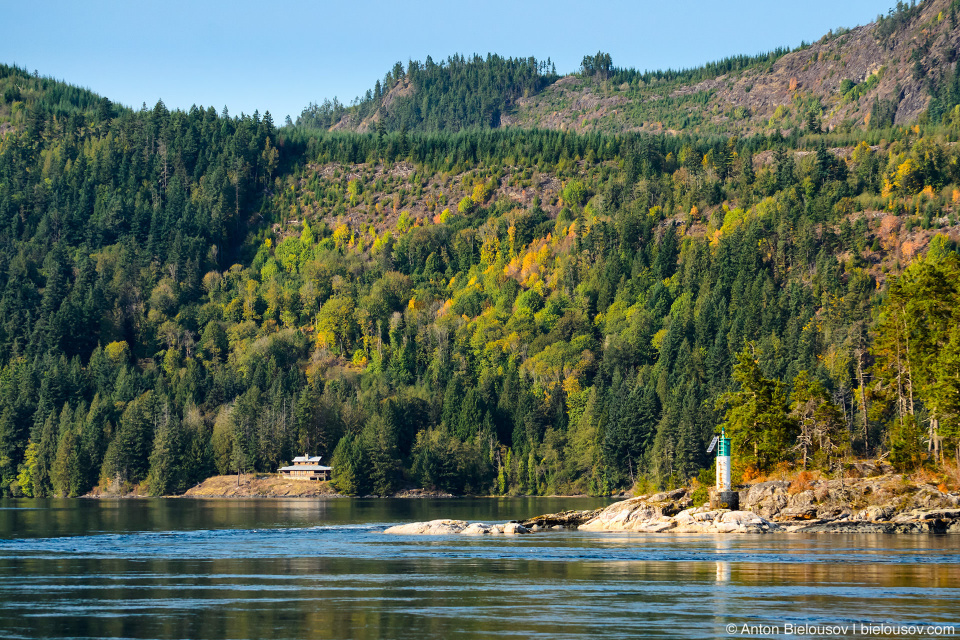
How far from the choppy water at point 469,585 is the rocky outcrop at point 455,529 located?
505 centimetres

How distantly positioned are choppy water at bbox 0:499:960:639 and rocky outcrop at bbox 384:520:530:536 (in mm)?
5049

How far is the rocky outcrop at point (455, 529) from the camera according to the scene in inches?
4104

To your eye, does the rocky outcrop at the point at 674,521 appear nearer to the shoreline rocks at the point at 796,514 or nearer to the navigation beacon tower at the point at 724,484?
the shoreline rocks at the point at 796,514

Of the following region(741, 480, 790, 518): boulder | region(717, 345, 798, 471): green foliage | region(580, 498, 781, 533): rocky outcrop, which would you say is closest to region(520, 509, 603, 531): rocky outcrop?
region(580, 498, 781, 533): rocky outcrop

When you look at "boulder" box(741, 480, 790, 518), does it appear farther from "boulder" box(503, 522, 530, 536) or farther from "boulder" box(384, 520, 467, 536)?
"boulder" box(384, 520, 467, 536)

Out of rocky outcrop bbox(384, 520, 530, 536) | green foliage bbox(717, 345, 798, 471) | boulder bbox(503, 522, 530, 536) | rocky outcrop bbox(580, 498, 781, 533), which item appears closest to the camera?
rocky outcrop bbox(580, 498, 781, 533)

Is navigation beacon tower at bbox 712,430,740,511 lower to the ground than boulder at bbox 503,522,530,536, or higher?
higher

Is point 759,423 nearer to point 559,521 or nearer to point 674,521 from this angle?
point 674,521

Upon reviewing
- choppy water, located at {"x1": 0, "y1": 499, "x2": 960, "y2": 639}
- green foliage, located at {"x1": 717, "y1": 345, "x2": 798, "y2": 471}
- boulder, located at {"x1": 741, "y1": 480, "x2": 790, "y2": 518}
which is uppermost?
green foliage, located at {"x1": 717, "y1": 345, "x2": 798, "y2": 471}

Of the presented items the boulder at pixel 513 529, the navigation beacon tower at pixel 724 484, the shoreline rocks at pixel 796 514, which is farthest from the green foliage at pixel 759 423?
the boulder at pixel 513 529

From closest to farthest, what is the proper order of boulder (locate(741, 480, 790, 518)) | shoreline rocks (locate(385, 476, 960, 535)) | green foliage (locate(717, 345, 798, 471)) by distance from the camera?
shoreline rocks (locate(385, 476, 960, 535)) < boulder (locate(741, 480, 790, 518)) < green foliage (locate(717, 345, 798, 471))

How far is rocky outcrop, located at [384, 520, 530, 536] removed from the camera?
4104 inches

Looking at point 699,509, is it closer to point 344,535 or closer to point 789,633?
point 344,535

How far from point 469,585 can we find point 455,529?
4653 centimetres
